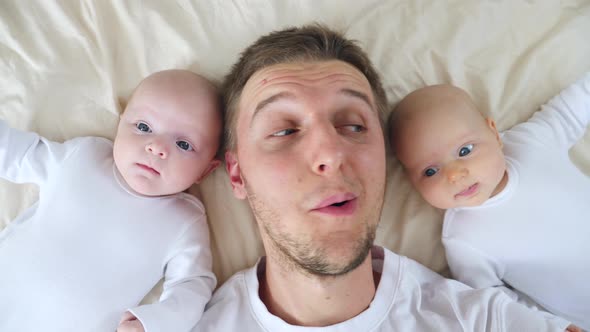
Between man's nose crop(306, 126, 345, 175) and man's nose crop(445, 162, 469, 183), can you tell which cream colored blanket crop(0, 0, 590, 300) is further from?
man's nose crop(306, 126, 345, 175)

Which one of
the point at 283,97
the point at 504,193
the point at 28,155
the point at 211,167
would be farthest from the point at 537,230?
the point at 28,155

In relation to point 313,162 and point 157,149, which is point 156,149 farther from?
point 313,162

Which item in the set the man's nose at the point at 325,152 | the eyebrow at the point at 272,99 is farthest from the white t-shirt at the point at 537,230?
the eyebrow at the point at 272,99

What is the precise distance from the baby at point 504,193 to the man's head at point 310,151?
25 cm

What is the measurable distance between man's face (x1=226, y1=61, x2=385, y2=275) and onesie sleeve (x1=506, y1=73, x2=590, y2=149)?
0.73 m

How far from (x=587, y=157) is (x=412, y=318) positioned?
1005 mm

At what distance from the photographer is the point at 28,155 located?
4.84 feet

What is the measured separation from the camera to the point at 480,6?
1.71m

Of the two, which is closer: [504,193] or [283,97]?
[283,97]

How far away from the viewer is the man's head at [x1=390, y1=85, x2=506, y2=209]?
1.40 meters

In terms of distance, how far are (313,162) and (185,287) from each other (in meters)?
0.68

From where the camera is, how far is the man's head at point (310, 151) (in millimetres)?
1120

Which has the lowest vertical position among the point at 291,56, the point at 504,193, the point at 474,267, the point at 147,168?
the point at 474,267

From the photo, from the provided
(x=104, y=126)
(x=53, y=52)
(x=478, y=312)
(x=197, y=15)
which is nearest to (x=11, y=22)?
(x=53, y=52)
